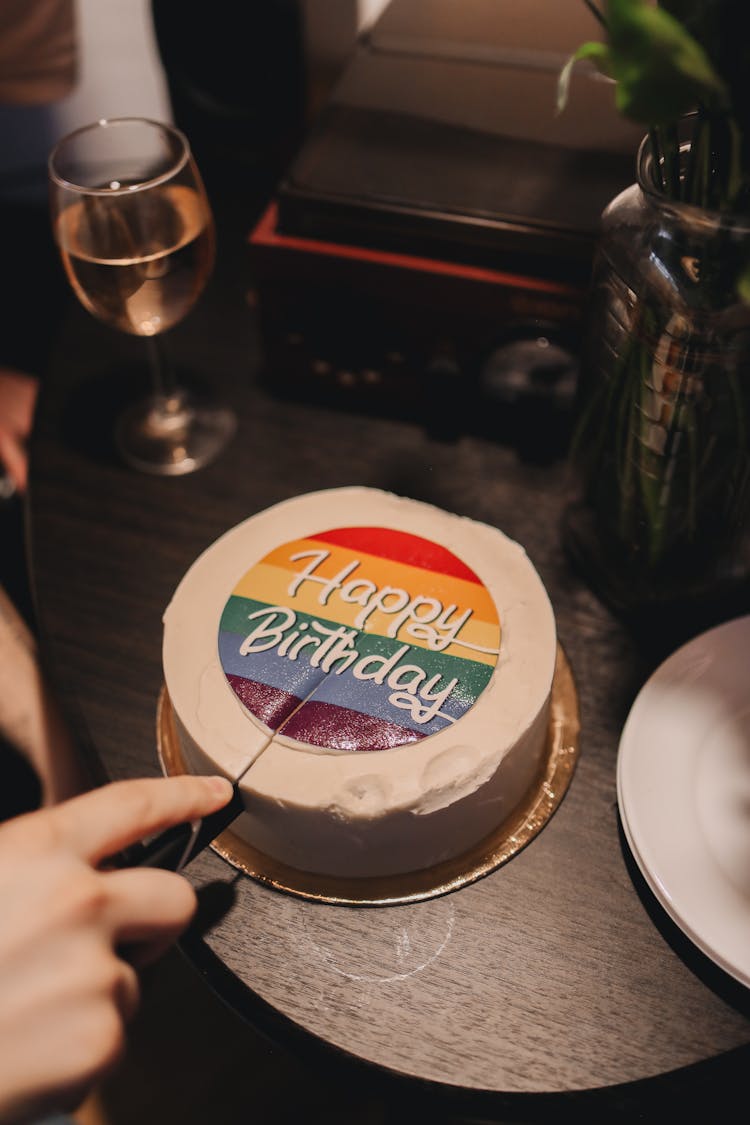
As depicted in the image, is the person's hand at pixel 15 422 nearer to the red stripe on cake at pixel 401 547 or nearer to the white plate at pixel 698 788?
the red stripe on cake at pixel 401 547

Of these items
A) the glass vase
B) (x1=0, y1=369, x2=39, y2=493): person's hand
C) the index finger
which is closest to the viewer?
the index finger

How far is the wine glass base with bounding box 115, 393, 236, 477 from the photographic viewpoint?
3.91ft

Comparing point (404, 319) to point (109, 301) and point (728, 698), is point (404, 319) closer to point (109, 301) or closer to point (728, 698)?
point (109, 301)

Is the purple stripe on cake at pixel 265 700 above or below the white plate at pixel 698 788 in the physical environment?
above

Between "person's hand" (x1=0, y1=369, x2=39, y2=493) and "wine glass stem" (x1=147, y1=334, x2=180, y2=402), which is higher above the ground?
"wine glass stem" (x1=147, y1=334, x2=180, y2=402)

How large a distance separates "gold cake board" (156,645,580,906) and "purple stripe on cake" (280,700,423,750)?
130 mm

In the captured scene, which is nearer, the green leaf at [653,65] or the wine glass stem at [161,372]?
the green leaf at [653,65]

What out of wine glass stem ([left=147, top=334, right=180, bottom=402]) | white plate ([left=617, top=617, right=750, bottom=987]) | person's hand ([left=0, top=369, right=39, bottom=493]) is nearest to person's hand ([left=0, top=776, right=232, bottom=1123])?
white plate ([left=617, top=617, right=750, bottom=987])

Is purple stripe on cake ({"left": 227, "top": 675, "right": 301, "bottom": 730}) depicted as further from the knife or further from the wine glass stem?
the wine glass stem

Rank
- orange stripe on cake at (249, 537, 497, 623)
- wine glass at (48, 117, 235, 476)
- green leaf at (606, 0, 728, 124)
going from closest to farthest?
1. green leaf at (606, 0, 728, 124)
2. orange stripe on cake at (249, 537, 497, 623)
3. wine glass at (48, 117, 235, 476)

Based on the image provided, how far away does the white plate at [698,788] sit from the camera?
761mm

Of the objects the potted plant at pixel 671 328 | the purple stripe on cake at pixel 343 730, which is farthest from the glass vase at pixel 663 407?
the purple stripe on cake at pixel 343 730

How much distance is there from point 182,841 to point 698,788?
45 cm

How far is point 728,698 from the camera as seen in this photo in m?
0.89
